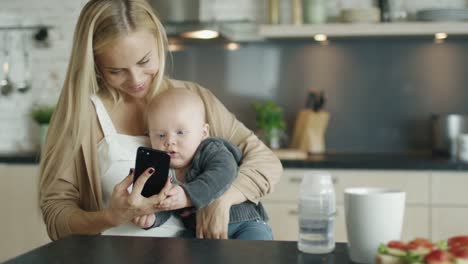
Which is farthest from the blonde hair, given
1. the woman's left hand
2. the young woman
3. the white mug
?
the white mug

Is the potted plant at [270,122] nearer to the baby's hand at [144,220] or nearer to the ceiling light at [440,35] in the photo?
the ceiling light at [440,35]

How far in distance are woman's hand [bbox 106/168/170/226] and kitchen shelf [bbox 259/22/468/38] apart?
2.51 meters

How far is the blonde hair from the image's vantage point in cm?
187

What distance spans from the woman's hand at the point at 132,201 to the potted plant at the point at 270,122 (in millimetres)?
2532

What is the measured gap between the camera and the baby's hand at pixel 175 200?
1.66 metres

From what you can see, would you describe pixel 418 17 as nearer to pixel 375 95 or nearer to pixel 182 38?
pixel 375 95

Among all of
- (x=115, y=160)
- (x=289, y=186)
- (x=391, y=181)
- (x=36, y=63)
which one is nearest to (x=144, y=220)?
(x=115, y=160)

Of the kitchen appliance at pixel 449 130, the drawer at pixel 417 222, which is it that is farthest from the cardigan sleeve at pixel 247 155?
the kitchen appliance at pixel 449 130

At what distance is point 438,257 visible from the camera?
113 centimetres

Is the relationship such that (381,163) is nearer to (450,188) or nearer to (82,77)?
(450,188)

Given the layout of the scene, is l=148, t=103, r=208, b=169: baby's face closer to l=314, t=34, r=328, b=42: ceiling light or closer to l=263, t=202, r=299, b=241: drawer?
l=263, t=202, r=299, b=241: drawer

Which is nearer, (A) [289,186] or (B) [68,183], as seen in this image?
(B) [68,183]

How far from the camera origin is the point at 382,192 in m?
1.41

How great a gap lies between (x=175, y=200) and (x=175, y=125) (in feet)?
0.90
